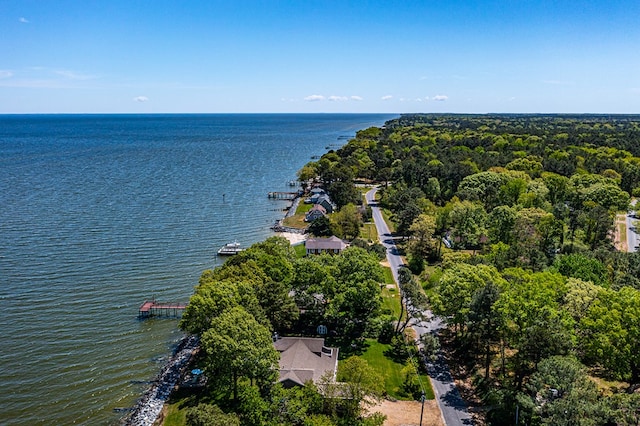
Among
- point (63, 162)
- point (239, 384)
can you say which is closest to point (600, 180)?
point (239, 384)

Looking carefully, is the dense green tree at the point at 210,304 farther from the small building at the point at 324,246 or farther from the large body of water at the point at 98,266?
the small building at the point at 324,246

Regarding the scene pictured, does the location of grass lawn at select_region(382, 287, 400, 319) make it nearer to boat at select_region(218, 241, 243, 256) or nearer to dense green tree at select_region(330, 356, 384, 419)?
dense green tree at select_region(330, 356, 384, 419)

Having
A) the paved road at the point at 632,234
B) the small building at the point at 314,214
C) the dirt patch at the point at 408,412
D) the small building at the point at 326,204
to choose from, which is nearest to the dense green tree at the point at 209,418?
the dirt patch at the point at 408,412

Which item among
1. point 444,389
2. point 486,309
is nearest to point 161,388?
point 444,389

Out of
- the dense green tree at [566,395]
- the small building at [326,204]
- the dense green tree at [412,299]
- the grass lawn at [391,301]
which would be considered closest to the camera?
the dense green tree at [566,395]

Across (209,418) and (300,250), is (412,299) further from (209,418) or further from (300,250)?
(300,250)

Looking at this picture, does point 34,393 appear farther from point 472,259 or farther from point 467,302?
point 472,259
